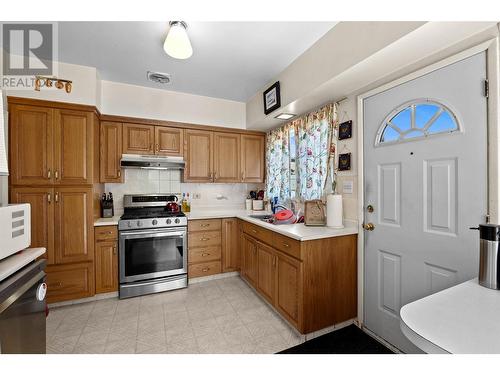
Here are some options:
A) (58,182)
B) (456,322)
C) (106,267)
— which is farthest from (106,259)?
(456,322)

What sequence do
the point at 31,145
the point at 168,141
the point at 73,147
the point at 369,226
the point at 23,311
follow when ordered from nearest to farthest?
the point at 23,311 → the point at 369,226 → the point at 31,145 → the point at 73,147 → the point at 168,141

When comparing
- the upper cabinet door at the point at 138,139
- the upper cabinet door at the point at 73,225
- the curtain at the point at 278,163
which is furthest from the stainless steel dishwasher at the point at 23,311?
the curtain at the point at 278,163

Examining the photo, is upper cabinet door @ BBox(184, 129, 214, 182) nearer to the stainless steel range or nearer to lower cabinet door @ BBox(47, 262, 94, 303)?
the stainless steel range

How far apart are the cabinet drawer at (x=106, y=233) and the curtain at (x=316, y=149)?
2290 millimetres

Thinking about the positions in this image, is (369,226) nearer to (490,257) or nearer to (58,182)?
(490,257)

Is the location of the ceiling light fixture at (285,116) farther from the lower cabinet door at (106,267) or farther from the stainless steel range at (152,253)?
the lower cabinet door at (106,267)

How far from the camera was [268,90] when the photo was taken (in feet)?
8.98

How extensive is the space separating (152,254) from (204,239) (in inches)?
26.1

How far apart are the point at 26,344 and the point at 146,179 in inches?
93.6

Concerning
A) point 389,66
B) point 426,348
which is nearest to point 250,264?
point 426,348

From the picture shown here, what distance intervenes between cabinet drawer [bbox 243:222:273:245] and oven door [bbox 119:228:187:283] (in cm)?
81

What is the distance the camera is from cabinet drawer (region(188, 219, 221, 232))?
9.60 ft

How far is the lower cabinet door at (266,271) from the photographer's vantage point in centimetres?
223

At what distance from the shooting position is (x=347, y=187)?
2.16 metres
